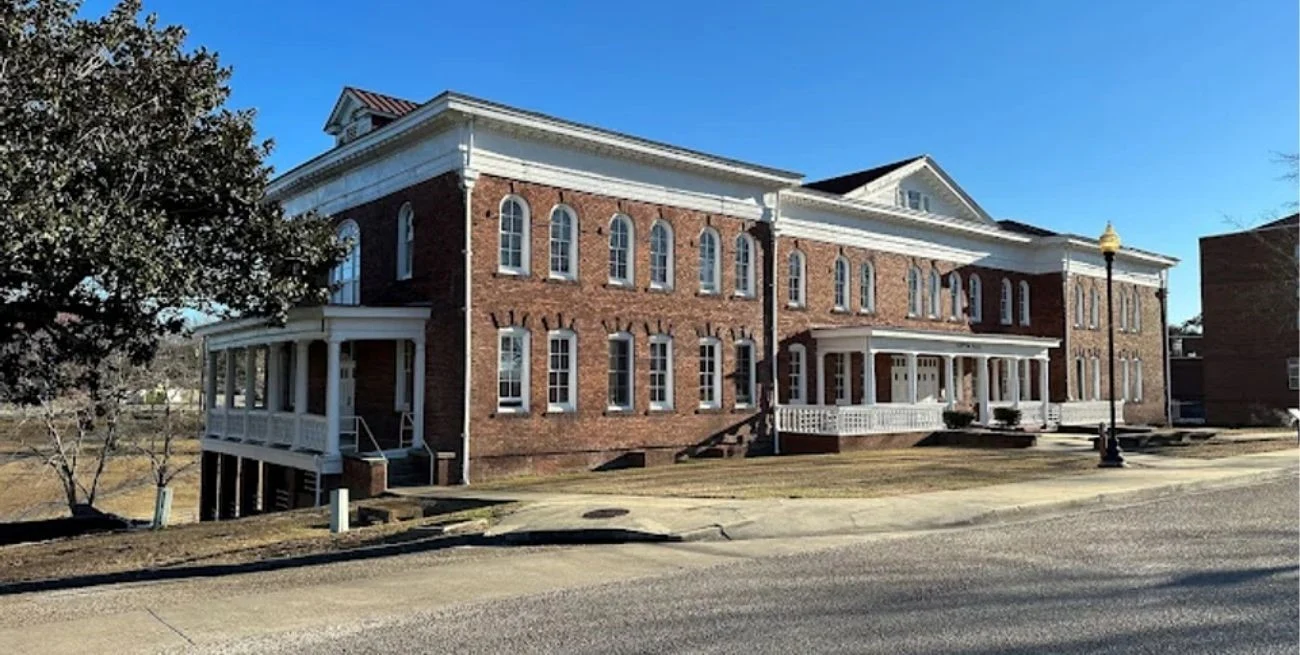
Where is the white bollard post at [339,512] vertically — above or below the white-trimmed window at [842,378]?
below

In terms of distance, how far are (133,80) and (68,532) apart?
11658 mm

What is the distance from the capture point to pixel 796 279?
3019 cm

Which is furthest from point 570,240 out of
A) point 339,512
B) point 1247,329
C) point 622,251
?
point 1247,329

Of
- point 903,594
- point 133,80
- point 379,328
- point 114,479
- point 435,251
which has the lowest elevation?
point 114,479

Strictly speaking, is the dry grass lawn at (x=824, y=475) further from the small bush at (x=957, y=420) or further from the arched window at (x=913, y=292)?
the arched window at (x=913, y=292)

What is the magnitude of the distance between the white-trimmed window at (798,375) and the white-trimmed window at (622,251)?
7.06 metres

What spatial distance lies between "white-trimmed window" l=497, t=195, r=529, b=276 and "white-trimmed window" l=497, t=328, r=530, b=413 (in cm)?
148

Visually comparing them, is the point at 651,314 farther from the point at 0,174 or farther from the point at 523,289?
the point at 0,174

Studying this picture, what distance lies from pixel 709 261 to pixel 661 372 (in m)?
3.63

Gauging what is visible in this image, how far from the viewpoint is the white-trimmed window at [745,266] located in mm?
28031

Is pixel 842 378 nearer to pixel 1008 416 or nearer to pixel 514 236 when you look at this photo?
pixel 1008 416

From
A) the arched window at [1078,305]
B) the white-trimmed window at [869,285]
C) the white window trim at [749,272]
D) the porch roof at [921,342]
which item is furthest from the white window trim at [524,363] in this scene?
the arched window at [1078,305]

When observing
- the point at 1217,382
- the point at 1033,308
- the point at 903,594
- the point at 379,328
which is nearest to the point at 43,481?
the point at 379,328

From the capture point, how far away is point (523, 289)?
22750mm
